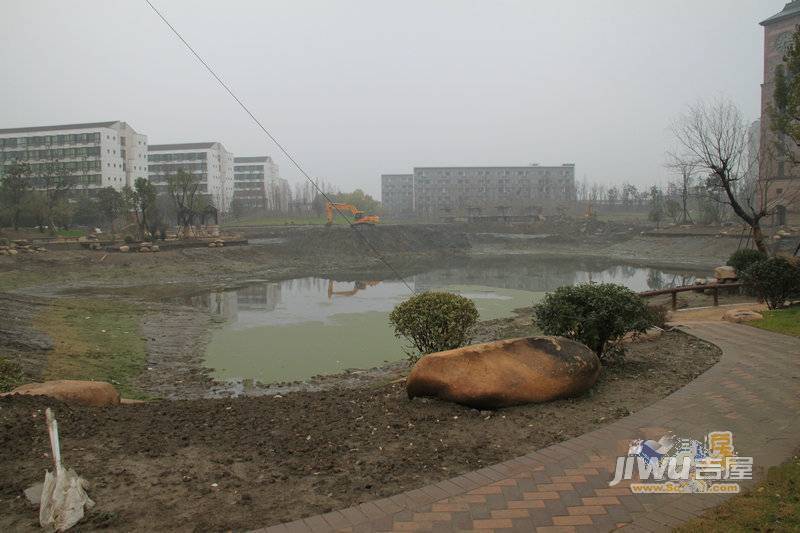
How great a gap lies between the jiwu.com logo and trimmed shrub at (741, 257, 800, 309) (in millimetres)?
8399

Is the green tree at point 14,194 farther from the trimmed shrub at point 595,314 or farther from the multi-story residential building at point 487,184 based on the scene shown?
the multi-story residential building at point 487,184

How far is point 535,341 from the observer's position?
5258mm

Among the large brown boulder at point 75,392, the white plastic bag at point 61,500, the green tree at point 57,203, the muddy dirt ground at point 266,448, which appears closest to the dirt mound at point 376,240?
the green tree at point 57,203

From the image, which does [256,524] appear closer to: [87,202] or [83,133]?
[87,202]

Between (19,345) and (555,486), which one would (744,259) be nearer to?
(555,486)

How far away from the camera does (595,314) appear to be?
235 inches

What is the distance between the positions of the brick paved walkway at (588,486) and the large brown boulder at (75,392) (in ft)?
12.5

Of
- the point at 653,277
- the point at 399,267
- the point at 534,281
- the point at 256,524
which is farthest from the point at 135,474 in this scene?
the point at 399,267

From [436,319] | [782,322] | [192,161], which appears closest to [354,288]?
[436,319]

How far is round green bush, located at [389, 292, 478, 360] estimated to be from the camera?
693 cm

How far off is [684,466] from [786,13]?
4579 centimetres

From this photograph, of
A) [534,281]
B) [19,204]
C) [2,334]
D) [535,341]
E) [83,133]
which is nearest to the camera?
[535,341]

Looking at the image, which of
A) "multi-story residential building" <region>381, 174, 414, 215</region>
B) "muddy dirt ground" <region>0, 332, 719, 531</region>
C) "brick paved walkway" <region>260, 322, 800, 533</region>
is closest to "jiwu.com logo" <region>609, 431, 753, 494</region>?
"brick paved walkway" <region>260, 322, 800, 533</region>

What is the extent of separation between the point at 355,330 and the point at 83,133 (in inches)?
2092
